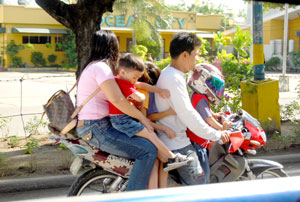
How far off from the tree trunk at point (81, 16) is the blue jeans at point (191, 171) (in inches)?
189

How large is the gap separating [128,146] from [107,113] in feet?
1.16

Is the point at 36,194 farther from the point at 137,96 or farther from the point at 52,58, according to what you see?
the point at 52,58

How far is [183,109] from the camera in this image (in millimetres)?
3330

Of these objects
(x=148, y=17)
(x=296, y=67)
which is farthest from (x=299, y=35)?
(x=148, y=17)

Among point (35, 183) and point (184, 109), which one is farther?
point (35, 183)

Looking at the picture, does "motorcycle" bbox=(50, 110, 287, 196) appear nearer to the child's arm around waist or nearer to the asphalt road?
the child's arm around waist

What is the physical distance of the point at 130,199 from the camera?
1566mm

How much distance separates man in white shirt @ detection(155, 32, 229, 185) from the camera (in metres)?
3.34

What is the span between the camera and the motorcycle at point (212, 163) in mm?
3594

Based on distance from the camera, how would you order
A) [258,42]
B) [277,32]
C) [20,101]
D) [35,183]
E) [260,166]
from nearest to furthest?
[260,166] → [35,183] → [258,42] → [20,101] → [277,32]

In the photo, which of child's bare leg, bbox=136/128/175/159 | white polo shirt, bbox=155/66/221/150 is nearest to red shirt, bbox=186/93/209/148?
white polo shirt, bbox=155/66/221/150

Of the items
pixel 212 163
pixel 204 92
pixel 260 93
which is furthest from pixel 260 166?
pixel 260 93

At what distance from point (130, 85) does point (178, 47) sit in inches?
19.7

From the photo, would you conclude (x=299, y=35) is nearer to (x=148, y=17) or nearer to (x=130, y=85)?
(x=148, y=17)
